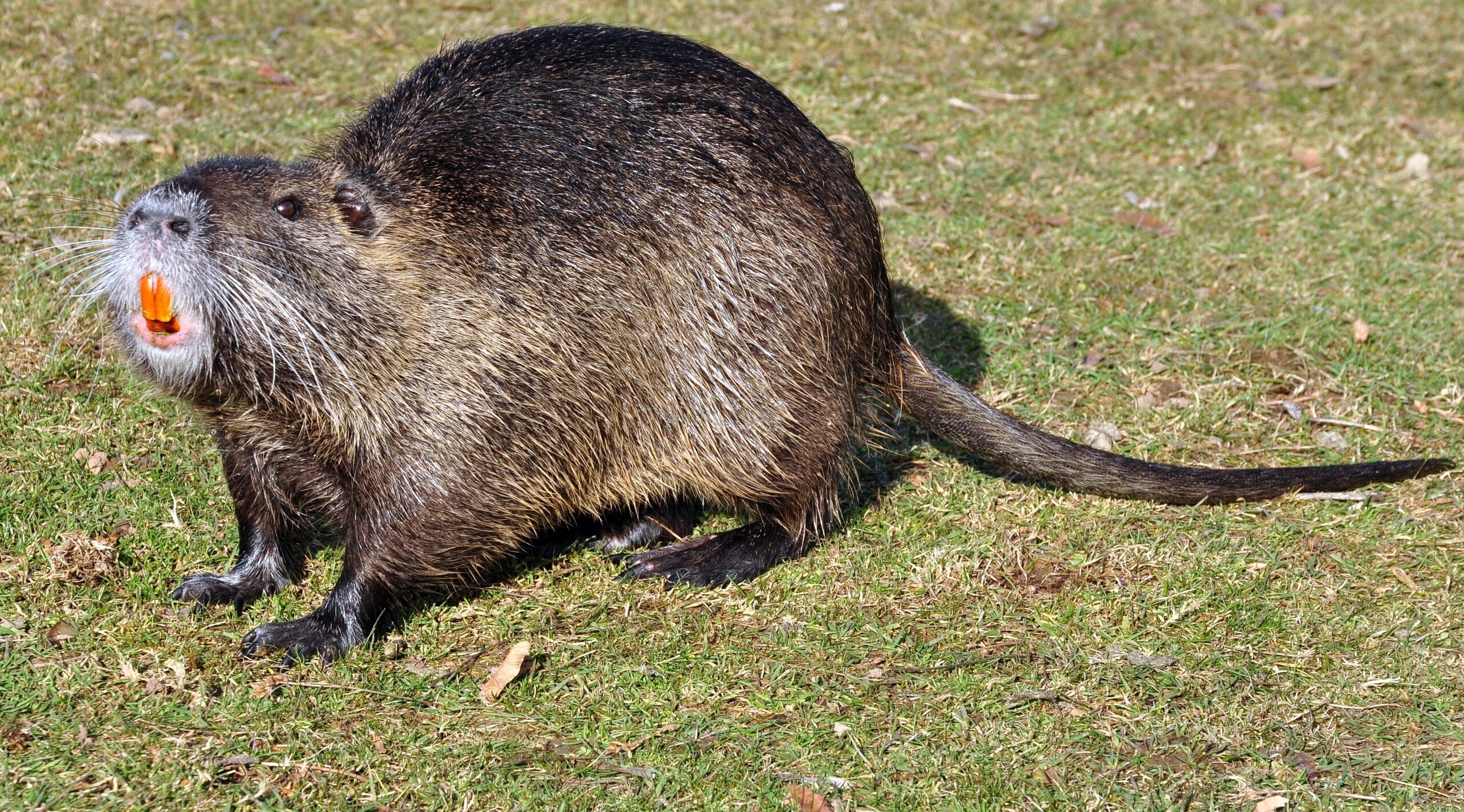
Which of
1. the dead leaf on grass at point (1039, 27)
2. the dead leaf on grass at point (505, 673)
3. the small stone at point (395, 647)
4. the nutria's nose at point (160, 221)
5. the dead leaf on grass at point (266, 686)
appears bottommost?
the dead leaf on grass at point (505, 673)

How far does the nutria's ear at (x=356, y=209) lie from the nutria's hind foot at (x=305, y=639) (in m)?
0.93

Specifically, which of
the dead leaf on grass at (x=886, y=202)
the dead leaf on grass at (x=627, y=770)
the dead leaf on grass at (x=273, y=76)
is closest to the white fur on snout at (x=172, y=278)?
the dead leaf on grass at (x=627, y=770)

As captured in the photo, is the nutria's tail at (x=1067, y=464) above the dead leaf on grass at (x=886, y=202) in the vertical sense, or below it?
below

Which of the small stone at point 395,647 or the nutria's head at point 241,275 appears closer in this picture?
the nutria's head at point 241,275

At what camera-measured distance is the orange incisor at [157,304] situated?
3.05m

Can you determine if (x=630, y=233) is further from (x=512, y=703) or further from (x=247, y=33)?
(x=247, y=33)

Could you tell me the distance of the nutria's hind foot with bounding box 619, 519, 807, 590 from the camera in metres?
3.86

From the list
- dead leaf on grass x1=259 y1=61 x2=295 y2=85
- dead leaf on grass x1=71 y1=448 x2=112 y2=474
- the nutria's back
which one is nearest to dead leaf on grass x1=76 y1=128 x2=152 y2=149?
dead leaf on grass x1=259 y1=61 x2=295 y2=85

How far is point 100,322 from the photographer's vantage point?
4.44 m

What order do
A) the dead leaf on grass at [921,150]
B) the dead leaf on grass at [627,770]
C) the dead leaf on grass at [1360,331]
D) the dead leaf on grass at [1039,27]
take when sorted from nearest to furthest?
Result: the dead leaf on grass at [627,770], the dead leaf on grass at [1360,331], the dead leaf on grass at [921,150], the dead leaf on grass at [1039,27]

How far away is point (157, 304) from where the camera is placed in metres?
3.08

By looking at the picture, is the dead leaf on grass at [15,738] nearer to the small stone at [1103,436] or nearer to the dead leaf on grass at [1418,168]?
the small stone at [1103,436]

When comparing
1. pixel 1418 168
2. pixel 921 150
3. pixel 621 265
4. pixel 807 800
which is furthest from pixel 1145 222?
pixel 807 800

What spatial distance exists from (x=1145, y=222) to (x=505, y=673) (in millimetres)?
3602
